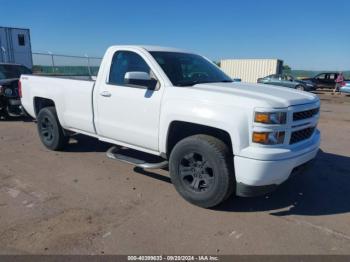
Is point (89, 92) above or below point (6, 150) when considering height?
above

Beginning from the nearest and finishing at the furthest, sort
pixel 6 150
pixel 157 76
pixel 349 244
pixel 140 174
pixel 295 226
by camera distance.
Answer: pixel 349 244 → pixel 295 226 → pixel 157 76 → pixel 140 174 → pixel 6 150

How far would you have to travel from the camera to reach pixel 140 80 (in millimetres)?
4199

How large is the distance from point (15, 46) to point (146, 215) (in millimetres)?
23165

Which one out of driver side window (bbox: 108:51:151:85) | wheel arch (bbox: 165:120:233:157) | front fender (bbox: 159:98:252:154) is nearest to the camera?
front fender (bbox: 159:98:252:154)

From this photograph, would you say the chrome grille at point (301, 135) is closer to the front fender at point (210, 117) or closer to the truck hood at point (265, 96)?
the truck hood at point (265, 96)

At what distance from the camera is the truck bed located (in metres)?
5.36

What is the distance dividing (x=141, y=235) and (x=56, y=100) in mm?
3488

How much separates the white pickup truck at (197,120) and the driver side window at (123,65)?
14mm

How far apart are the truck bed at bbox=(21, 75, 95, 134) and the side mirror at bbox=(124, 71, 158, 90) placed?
1249 millimetres

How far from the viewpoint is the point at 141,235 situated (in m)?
3.42

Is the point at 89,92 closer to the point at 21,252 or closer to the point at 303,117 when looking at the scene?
the point at 21,252

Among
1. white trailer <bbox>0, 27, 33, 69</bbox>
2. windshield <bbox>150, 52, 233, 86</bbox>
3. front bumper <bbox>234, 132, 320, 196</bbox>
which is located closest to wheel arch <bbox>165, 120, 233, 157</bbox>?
front bumper <bbox>234, 132, 320, 196</bbox>

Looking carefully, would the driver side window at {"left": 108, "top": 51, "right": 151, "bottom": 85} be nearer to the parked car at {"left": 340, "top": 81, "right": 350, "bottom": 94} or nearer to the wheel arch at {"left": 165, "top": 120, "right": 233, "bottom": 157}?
the wheel arch at {"left": 165, "top": 120, "right": 233, "bottom": 157}

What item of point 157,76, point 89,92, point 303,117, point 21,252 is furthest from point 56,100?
point 303,117
